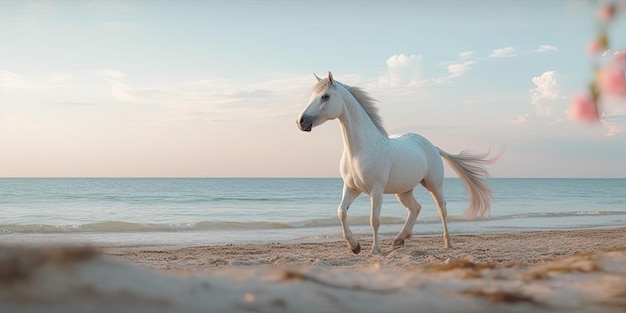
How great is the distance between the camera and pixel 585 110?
175 centimetres

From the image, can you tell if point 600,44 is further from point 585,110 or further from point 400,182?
point 400,182

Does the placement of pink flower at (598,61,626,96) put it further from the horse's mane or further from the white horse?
the horse's mane

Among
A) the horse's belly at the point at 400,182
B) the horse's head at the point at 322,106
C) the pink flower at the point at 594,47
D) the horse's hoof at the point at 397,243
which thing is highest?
the horse's head at the point at 322,106

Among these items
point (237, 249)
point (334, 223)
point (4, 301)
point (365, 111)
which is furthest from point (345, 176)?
point (334, 223)

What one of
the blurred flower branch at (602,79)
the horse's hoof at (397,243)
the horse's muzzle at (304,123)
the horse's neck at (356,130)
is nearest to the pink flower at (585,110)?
the blurred flower branch at (602,79)

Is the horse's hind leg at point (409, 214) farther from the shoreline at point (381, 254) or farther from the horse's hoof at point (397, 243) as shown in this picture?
the shoreline at point (381, 254)

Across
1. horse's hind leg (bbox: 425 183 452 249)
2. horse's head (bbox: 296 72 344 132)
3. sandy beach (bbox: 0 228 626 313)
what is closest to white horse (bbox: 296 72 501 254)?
horse's head (bbox: 296 72 344 132)

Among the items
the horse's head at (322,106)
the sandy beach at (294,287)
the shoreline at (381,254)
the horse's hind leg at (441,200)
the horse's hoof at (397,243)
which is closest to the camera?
the sandy beach at (294,287)

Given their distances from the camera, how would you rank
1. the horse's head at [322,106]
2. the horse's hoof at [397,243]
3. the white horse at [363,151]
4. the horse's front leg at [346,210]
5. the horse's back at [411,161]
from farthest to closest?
1. the horse's hoof at [397,243]
2. the horse's back at [411,161]
3. the horse's front leg at [346,210]
4. the white horse at [363,151]
5. the horse's head at [322,106]

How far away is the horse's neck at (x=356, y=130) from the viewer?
7.06 meters

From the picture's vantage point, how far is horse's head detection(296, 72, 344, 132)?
663 cm

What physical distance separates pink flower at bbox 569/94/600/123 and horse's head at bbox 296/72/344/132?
4.92 metres

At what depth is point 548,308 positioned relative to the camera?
2.11 meters

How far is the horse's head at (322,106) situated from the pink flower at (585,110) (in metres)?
4.92
